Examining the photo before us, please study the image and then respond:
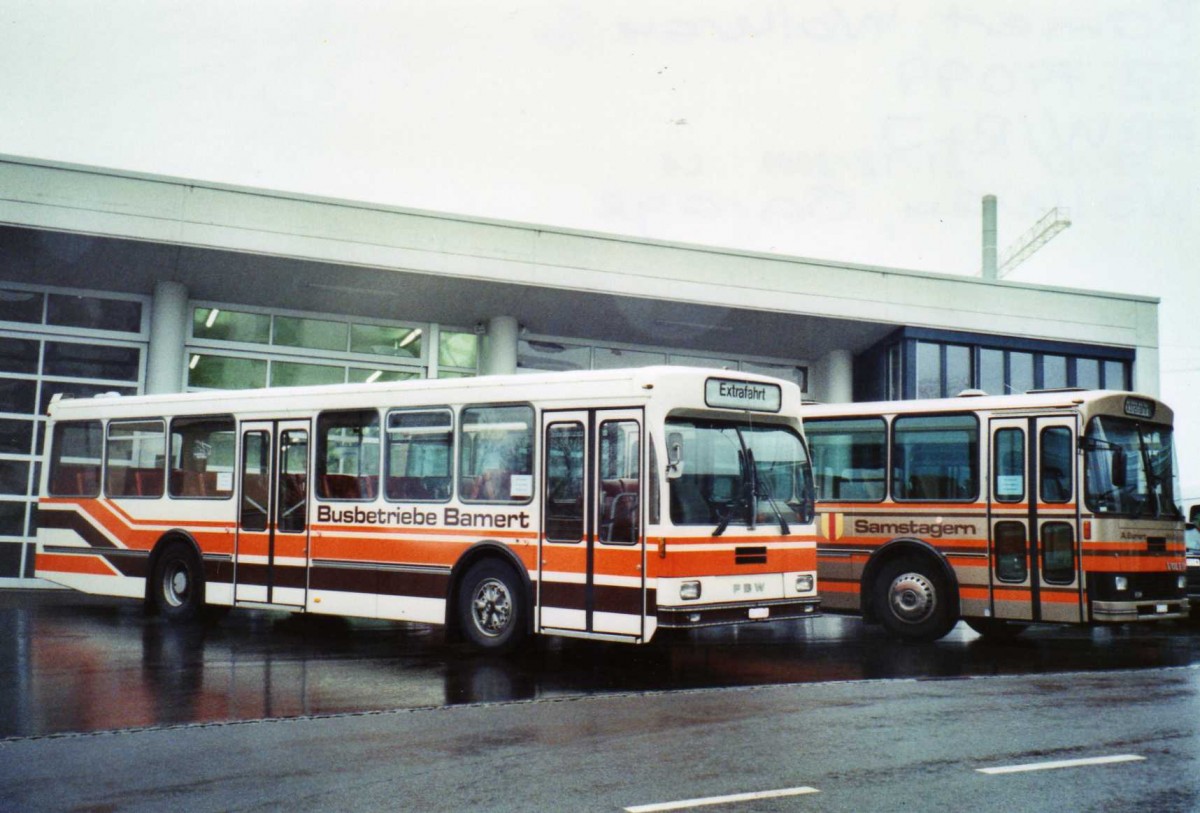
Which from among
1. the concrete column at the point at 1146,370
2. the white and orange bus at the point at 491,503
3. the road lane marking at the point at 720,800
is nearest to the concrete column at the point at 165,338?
the white and orange bus at the point at 491,503

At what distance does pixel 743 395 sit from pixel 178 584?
7.98 m

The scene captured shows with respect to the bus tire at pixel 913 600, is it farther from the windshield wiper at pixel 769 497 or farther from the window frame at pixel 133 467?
the window frame at pixel 133 467

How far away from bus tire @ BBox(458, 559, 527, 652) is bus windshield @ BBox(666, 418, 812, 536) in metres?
1.99

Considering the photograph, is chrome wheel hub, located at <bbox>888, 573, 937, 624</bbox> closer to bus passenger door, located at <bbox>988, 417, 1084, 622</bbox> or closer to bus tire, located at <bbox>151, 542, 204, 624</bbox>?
bus passenger door, located at <bbox>988, 417, 1084, 622</bbox>

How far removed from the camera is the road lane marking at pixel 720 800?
19.5 feet

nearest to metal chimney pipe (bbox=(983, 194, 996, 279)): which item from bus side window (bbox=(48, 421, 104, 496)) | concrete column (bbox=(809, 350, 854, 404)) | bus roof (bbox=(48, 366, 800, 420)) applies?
concrete column (bbox=(809, 350, 854, 404))

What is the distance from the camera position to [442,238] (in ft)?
72.2

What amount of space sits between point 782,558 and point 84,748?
655 centimetres

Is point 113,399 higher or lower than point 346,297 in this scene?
lower

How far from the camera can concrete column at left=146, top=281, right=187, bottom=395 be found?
21.5 metres

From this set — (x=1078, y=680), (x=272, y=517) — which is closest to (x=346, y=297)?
(x=272, y=517)

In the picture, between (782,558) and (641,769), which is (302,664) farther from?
(641,769)

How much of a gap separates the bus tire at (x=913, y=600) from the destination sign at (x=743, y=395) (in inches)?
139

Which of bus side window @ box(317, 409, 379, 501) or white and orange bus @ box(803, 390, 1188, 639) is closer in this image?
white and orange bus @ box(803, 390, 1188, 639)
